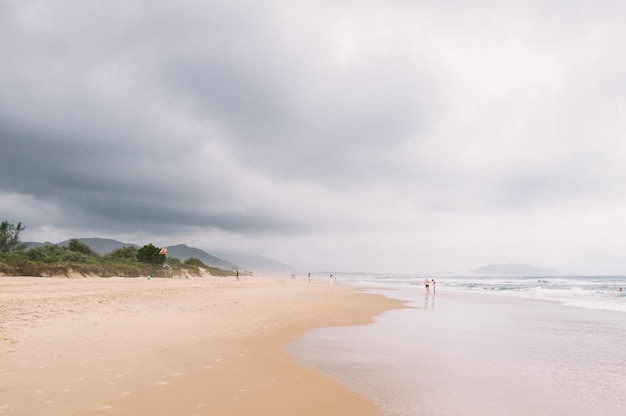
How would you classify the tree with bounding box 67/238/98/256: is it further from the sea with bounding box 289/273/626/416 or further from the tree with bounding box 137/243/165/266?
the sea with bounding box 289/273/626/416

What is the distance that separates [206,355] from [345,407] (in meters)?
4.16

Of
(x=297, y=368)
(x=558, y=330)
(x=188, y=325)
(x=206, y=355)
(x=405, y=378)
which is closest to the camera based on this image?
(x=405, y=378)

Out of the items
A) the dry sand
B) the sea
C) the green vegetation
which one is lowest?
the sea

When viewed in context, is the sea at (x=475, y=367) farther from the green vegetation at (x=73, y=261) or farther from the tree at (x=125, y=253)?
the tree at (x=125, y=253)

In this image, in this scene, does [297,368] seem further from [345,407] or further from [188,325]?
[188,325]

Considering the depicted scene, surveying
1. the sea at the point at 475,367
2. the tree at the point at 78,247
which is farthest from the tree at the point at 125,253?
the sea at the point at 475,367

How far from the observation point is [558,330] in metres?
15.1

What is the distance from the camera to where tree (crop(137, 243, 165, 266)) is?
250 ft

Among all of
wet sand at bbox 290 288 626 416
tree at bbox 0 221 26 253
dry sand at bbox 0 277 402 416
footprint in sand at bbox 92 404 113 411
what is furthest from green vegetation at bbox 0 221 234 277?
footprint in sand at bbox 92 404 113 411

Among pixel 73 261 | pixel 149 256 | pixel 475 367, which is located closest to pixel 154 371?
pixel 475 367

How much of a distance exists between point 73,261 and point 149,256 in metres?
21.7

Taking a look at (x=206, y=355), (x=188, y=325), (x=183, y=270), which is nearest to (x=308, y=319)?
(x=188, y=325)

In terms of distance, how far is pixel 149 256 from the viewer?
7644cm

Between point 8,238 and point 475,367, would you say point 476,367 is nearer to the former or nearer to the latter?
point 475,367
